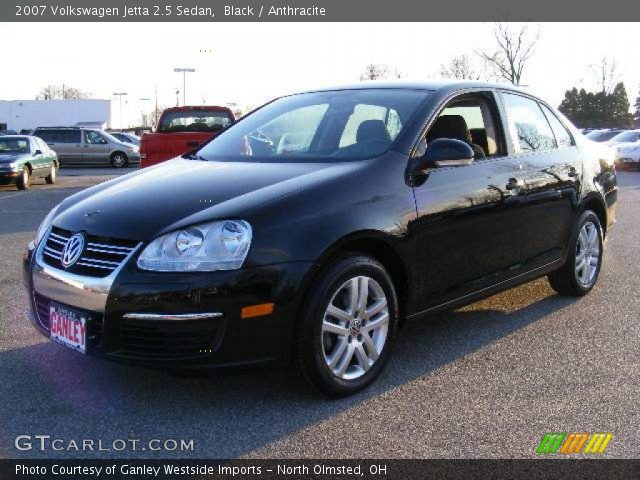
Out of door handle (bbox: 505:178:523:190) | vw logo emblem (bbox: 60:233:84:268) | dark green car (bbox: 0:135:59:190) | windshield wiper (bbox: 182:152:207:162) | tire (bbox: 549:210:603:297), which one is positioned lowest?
dark green car (bbox: 0:135:59:190)

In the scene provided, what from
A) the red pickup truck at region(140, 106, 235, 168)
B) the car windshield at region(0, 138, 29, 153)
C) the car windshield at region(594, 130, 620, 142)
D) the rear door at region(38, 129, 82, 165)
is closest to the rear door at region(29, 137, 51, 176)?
the car windshield at region(0, 138, 29, 153)

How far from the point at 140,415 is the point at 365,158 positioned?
68.6 inches

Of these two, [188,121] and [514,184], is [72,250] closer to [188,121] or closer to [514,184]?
[514,184]

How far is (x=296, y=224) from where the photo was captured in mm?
3355

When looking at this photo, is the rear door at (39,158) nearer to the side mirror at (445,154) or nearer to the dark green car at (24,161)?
the dark green car at (24,161)

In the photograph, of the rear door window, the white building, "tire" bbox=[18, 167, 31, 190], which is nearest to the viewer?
the rear door window

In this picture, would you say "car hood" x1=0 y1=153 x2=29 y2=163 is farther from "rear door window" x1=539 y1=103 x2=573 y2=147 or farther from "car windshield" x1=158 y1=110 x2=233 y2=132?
"rear door window" x1=539 y1=103 x2=573 y2=147

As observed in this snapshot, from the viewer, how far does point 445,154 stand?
397cm

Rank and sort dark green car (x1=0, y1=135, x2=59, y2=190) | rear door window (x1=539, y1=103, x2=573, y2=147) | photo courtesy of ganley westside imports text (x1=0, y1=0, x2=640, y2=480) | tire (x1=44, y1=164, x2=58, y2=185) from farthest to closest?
tire (x1=44, y1=164, x2=58, y2=185) < dark green car (x1=0, y1=135, x2=59, y2=190) < rear door window (x1=539, y1=103, x2=573, y2=147) < photo courtesy of ganley westside imports text (x1=0, y1=0, x2=640, y2=480)

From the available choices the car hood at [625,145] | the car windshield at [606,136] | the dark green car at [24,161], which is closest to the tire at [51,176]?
the dark green car at [24,161]

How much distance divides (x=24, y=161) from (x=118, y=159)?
11.3 m

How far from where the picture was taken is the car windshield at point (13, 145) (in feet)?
57.1

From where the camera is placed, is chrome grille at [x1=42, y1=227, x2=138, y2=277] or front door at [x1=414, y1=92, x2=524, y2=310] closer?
chrome grille at [x1=42, y1=227, x2=138, y2=277]

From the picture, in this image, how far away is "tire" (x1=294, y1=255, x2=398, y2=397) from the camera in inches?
133
